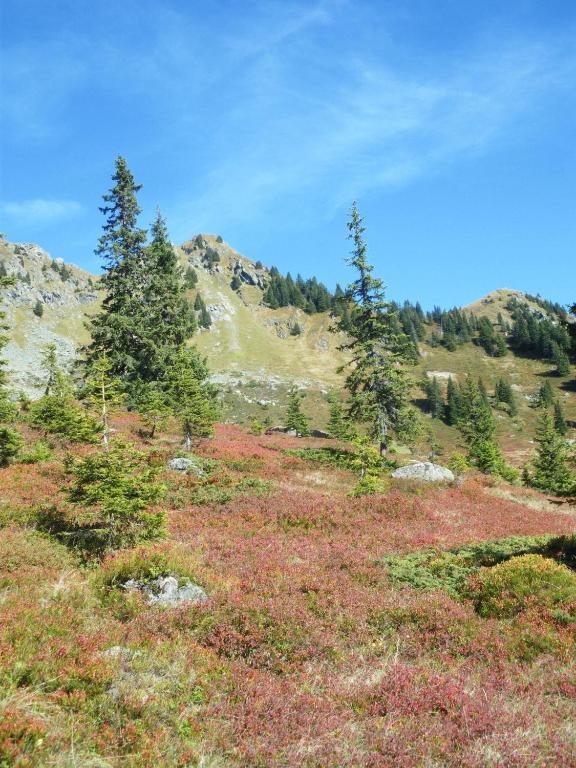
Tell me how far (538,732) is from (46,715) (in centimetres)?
556

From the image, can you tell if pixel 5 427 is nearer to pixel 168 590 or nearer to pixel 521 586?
pixel 168 590

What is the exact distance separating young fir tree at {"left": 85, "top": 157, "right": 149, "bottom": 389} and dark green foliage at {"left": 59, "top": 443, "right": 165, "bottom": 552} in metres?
21.3

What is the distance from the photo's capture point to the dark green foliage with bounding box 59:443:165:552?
11000 mm

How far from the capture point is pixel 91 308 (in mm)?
141500

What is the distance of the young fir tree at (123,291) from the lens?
32.4m

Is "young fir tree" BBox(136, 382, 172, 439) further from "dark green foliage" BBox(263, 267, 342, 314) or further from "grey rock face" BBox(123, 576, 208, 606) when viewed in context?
"dark green foliage" BBox(263, 267, 342, 314)

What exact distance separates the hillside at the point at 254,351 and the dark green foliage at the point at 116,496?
70.7m

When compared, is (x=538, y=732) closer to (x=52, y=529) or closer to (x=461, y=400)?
(x=52, y=529)

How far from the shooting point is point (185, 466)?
20.6 m

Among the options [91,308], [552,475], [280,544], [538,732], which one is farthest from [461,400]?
[91,308]

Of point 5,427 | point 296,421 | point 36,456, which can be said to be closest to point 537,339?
point 296,421

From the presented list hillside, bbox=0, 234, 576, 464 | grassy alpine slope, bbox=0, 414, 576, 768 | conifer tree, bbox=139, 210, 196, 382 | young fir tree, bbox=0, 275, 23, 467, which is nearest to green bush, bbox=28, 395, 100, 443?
young fir tree, bbox=0, 275, 23, 467

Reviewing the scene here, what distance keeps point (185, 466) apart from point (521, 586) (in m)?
14.5

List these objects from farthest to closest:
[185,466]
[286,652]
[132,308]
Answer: [132,308] < [185,466] < [286,652]
